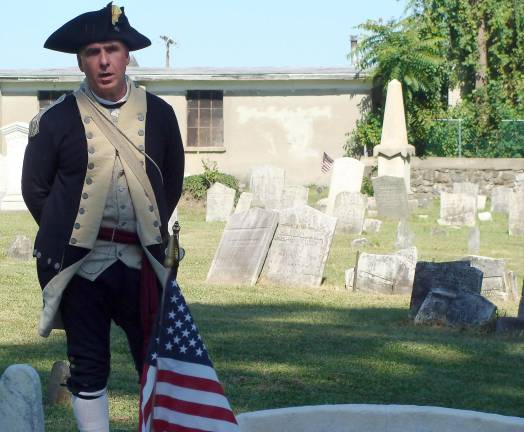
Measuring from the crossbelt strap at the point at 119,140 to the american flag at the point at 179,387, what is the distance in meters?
0.70

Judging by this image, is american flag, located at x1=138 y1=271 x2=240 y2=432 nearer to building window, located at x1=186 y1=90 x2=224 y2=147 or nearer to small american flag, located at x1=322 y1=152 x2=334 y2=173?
small american flag, located at x1=322 y1=152 x2=334 y2=173

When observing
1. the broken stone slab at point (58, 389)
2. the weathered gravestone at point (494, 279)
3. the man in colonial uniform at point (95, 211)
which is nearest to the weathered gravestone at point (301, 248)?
the weathered gravestone at point (494, 279)

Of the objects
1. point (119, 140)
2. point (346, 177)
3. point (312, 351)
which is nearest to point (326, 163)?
point (346, 177)

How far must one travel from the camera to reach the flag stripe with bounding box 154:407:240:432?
402 centimetres

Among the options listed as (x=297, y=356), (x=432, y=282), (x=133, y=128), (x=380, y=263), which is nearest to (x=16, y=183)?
(x=380, y=263)

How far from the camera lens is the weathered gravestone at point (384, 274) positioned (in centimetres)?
1191

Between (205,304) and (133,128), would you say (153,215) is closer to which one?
(133,128)

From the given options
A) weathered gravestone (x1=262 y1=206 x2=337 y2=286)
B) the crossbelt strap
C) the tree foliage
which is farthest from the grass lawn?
the tree foliage

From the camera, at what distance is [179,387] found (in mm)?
4043

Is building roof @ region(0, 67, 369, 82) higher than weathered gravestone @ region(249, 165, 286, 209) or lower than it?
higher

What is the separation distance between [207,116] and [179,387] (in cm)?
2983

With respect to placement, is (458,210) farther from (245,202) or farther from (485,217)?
(245,202)

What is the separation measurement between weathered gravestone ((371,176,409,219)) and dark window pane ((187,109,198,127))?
11.4 metres

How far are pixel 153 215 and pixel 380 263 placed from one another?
24.8 feet
